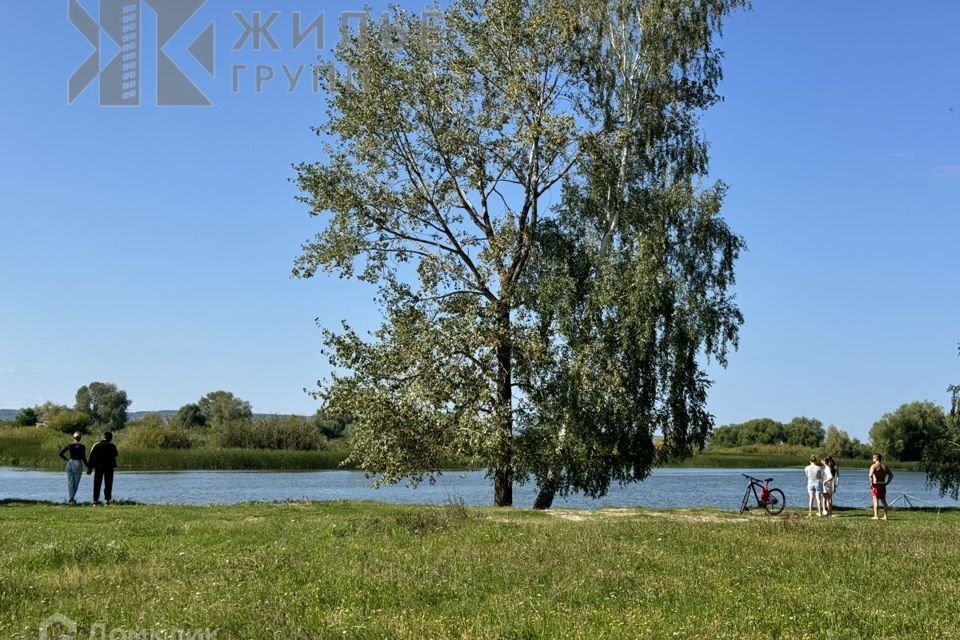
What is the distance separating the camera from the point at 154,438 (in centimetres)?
6097

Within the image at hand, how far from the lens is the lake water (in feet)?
119

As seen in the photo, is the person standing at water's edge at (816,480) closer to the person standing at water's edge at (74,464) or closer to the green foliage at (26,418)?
the person standing at water's edge at (74,464)

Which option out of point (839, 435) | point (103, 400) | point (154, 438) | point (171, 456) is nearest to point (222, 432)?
point (154, 438)

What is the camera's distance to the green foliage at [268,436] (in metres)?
66.6

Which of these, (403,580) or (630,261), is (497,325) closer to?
(630,261)

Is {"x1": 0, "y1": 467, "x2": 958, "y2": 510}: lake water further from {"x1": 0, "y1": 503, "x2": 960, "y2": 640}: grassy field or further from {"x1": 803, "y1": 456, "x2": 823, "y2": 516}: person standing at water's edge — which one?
{"x1": 0, "y1": 503, "x2": 960, "y2": 640}: grassy field

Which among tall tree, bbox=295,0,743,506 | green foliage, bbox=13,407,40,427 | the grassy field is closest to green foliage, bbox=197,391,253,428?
green foliage, bbox=13,407,40,427

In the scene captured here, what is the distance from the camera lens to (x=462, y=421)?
27.6 m

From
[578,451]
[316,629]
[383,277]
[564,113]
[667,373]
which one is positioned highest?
[564,113]

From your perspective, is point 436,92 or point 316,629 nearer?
point 316,629

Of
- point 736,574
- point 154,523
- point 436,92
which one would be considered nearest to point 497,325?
point 436,92

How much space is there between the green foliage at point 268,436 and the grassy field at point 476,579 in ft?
160

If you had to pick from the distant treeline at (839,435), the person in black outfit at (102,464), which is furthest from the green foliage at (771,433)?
the person in black outfit at (102,464)

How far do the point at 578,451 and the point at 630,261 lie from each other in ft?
19.9
